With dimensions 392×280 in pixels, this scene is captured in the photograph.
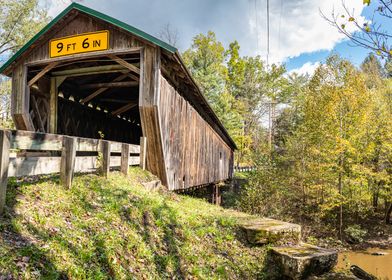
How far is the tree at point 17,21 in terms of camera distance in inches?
689

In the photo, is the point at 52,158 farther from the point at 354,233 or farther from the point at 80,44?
the point at 354,233

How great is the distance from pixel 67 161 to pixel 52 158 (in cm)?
23

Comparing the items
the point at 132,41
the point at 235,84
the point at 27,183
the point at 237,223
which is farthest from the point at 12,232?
the point at 235,84

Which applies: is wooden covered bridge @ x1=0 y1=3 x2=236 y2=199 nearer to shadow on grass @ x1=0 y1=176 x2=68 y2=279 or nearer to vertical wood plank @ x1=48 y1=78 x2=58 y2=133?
vertical wood plank @ x1=48 y1=78 x2=58 y2=133

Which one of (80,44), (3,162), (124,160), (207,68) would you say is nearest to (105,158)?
(124,160)

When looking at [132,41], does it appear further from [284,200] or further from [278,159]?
[278,159]

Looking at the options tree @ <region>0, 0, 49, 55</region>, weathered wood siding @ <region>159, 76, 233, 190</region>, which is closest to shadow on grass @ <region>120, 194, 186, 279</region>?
weathered wood siding @ <region>159, 76, 233, 190</region>

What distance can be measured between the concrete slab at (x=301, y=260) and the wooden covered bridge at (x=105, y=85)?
12.4 feet

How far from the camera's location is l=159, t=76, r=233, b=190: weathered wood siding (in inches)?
315

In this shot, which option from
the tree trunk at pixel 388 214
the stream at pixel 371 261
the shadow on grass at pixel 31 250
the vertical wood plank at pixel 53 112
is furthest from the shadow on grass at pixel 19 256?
the tree trunk at pixel 388 214

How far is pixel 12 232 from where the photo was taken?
3010 mm

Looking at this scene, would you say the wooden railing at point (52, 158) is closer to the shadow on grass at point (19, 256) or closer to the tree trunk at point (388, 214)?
the shadow on grass at point (19, 256)

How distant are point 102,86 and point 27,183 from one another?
7396 mm

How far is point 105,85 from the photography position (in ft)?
34.9
